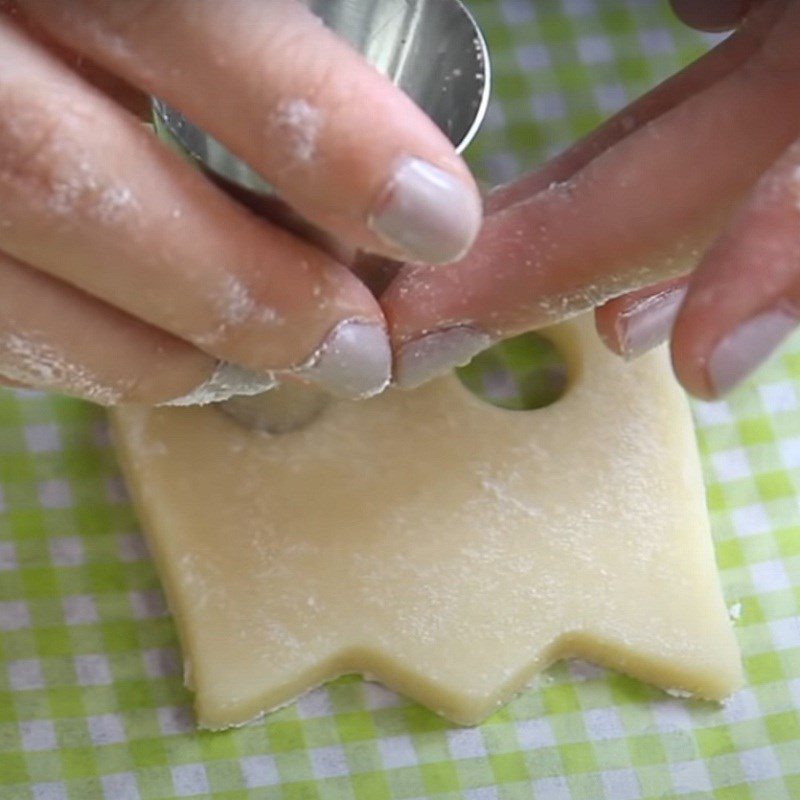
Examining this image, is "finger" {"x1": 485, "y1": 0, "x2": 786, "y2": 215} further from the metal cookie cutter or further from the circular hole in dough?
the circular hole in dough

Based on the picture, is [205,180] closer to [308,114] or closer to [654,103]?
[308,114]

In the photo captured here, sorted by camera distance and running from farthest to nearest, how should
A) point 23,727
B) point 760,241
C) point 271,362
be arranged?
point 23,727, point 271,362, point 760,241

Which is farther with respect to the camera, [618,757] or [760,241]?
[618,757]

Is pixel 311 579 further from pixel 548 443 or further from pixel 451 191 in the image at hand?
pixel 451 191

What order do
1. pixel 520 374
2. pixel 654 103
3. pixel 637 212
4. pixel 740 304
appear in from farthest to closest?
pixel 520 374, pixel 654 103, pixel 637 212, pixel 740 304

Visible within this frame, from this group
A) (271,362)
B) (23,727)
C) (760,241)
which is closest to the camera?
(760,241)

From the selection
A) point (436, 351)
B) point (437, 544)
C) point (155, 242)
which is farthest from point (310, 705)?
point (155, 242)

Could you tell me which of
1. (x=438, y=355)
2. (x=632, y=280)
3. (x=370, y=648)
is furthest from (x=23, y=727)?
(x=632, y=280)
